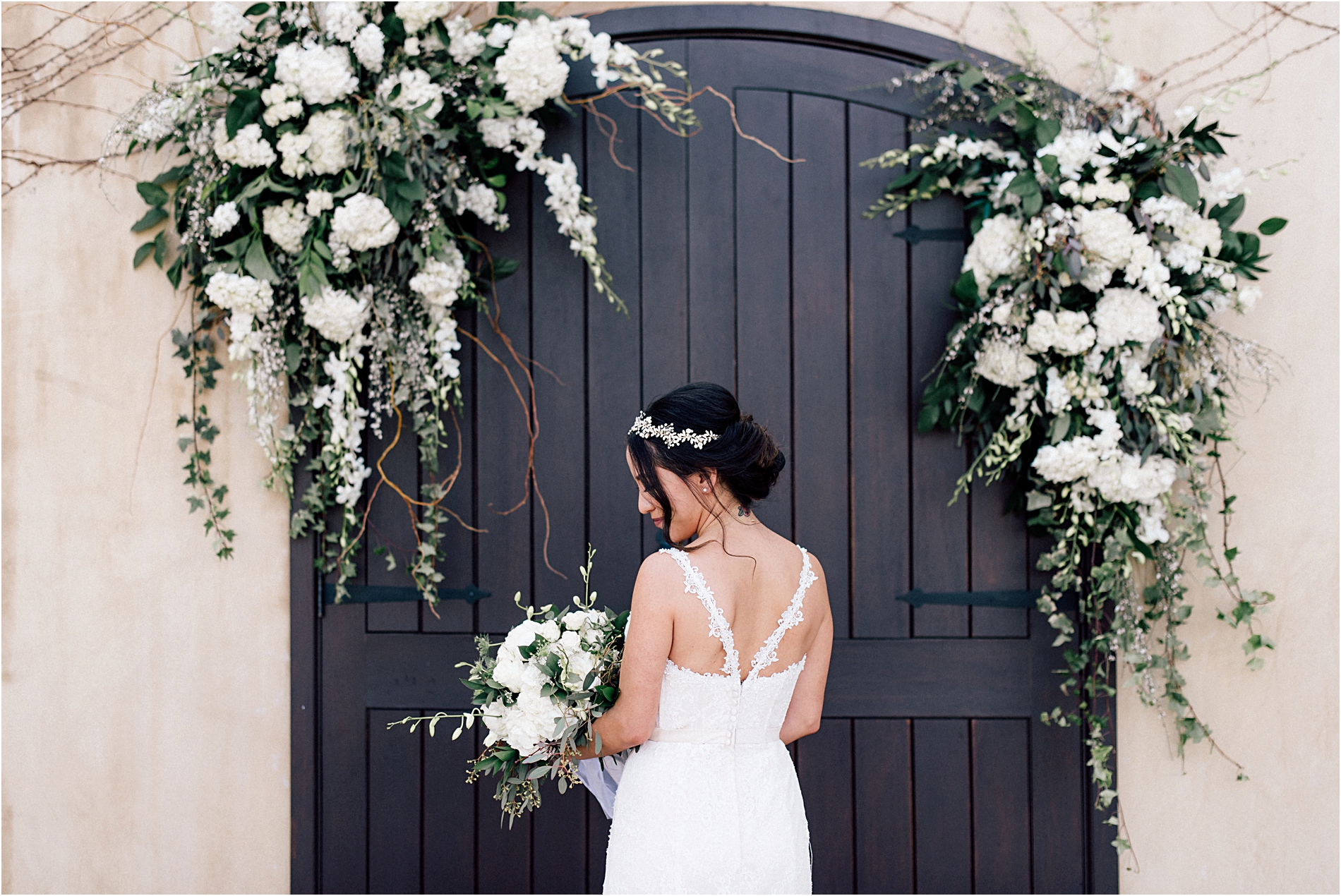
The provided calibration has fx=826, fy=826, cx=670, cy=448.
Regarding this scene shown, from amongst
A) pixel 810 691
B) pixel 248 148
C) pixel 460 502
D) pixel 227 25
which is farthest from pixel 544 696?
pixel 227 25

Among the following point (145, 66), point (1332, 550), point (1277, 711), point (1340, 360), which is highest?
point (145, 66)

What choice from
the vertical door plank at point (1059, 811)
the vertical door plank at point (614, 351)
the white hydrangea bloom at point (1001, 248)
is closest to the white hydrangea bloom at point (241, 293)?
the vertical door plank at point (614, 351)

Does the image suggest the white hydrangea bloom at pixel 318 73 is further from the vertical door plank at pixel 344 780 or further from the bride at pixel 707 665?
the vertical door plank at pixel 344 780

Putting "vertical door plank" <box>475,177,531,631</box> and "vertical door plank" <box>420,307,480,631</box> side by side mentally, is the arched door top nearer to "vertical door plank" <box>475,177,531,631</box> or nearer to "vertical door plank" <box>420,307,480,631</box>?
"vertical door plank" <box>475,177,531,631</box>

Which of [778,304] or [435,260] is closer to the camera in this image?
[435,260]

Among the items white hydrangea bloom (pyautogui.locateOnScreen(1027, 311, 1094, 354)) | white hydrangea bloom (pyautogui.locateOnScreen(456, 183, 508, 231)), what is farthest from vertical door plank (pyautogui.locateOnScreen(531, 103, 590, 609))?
white hydrangea bloom (pyautogui.locateOnScreen(1027, 311, 1094, 354))

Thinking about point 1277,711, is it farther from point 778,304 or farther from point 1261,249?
point 778,304

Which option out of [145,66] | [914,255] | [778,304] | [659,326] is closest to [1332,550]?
[914,255]

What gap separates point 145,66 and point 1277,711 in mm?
4064

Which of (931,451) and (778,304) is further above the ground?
(778,304)

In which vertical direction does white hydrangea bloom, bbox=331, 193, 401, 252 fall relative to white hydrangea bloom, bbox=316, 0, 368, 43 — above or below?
below

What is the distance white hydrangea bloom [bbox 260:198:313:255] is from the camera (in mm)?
2344

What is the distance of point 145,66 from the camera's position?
2.62 metres

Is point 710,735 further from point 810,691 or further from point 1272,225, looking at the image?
point 1272,225
